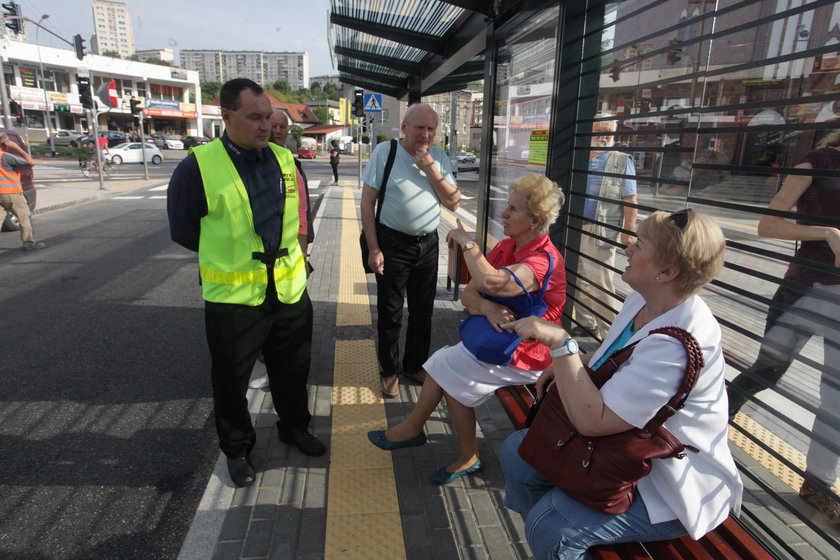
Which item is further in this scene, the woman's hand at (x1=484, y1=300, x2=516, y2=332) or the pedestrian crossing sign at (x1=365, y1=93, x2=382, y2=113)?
the pedestrian crossing sign at (x1=365, y1=93, x2=382, y2=113)

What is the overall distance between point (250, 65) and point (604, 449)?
145 metres

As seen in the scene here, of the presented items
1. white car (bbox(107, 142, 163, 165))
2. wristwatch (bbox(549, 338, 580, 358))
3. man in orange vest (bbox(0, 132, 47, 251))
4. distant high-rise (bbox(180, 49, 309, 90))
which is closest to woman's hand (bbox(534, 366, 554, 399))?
wristwatch (bbox(549, 338, 580, 358))

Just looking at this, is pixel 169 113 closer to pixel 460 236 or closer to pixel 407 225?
pixel 407 225

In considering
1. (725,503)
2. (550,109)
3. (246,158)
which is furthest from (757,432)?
(246,158)

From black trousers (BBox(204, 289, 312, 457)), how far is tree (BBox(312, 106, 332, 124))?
3749 inches

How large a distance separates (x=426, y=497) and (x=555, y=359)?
52.9 inches

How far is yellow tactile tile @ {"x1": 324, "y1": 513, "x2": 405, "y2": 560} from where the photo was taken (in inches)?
89.6

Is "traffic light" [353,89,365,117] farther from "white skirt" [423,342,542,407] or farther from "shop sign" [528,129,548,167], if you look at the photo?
"white skirt" [423,342,542,407]

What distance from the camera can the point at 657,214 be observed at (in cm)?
167

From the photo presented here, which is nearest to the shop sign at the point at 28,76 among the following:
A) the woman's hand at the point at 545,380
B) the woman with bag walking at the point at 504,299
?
the woman with bag walking at the point at 504,299

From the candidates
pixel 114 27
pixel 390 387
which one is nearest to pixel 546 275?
pixel 390 387

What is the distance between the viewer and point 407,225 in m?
3.53

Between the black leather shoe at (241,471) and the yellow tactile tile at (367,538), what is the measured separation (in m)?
0.53

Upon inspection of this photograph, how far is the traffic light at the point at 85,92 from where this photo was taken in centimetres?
1764
